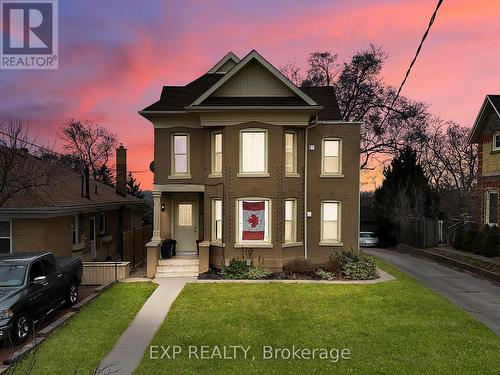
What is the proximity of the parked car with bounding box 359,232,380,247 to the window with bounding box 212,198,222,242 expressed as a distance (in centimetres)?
2123

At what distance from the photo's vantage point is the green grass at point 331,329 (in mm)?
7898

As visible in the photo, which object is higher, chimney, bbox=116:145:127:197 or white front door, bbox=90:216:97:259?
chimney, bbox=116:145:127:197

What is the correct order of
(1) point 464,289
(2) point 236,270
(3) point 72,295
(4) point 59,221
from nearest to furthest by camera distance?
(3) point 72,295 < (1) point 464,289 < (2) point 236,270 < (4) point 59,221

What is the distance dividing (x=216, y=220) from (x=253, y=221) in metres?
1.80

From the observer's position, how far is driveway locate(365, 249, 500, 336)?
1196cm

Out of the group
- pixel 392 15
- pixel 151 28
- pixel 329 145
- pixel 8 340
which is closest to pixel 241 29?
pixel 151 28

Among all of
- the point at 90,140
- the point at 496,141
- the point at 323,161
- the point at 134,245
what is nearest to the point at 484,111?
the point at 496,141

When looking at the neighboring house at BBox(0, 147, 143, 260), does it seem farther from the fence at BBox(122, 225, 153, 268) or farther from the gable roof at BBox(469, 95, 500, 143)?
the gable roof at BBox(469, 95, 500, 143)

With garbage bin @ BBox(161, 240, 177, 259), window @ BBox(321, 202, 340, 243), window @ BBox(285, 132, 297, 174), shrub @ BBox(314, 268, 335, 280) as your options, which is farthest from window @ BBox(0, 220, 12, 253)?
window @ BBox(321, 202, 340, 243)

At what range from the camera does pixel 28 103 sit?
23.0 metres

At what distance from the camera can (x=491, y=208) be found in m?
24.2

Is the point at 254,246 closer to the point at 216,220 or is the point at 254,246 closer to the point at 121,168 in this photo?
the point at 216,220

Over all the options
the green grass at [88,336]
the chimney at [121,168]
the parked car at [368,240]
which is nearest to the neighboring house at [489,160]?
the parked car at [368,240]

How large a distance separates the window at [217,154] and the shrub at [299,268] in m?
5.00
